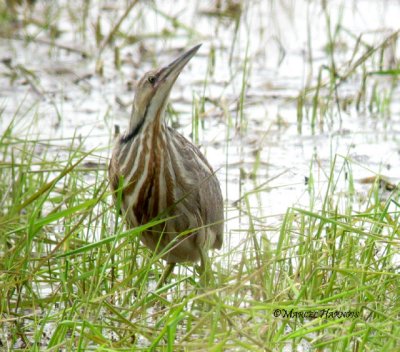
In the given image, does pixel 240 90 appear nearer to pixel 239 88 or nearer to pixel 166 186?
pixel 239 88

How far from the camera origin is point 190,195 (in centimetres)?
399

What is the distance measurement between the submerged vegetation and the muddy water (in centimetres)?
2

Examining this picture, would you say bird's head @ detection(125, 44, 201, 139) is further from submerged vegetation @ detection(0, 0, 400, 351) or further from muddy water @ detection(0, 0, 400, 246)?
muddy water @ detection(0, 0, 400, 246)

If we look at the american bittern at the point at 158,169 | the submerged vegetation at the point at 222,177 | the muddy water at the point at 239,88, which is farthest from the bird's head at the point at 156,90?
the muddy water at the point at 239,88

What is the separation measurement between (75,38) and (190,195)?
404 centimetres

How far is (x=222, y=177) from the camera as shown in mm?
5473

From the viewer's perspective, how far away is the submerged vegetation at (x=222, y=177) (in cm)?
328

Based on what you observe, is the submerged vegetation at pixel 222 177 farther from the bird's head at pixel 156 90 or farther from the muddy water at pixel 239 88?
the bird's head at pixel 156 90

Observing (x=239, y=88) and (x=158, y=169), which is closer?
(x=158, y=169)

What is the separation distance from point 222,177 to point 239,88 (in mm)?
1416

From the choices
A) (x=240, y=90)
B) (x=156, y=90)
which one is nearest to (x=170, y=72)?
(x=156, y=90)

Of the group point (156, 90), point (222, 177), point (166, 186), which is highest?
point (156, 90)

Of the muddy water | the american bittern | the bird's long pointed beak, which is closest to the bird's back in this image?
the american bittern

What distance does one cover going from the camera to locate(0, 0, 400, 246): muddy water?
554 cm
